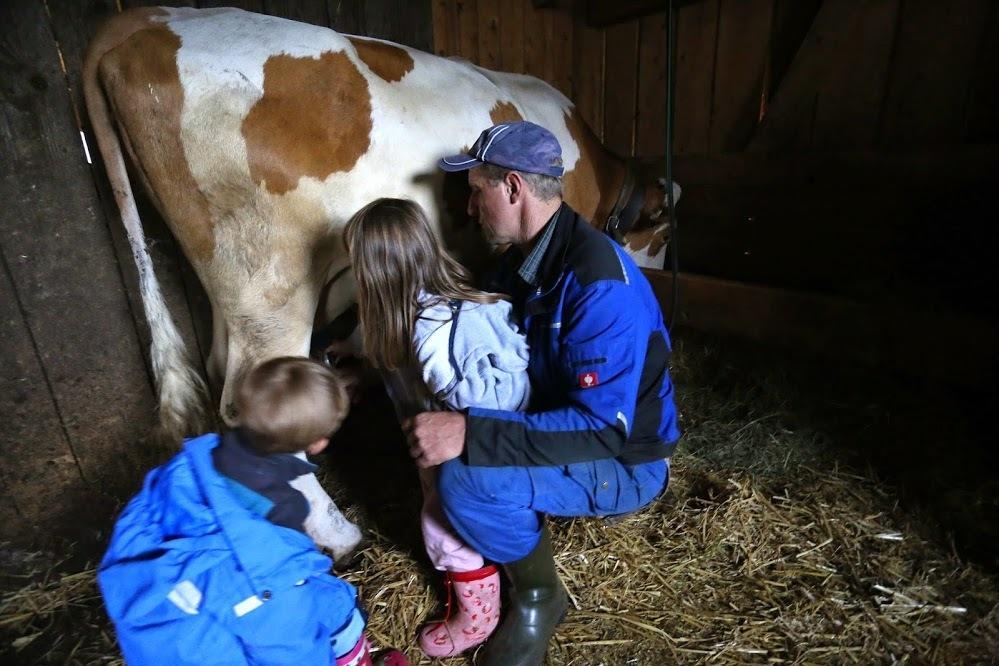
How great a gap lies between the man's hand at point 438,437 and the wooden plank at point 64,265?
168 cm

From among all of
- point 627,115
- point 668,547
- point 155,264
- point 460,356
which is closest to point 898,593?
point 668,547

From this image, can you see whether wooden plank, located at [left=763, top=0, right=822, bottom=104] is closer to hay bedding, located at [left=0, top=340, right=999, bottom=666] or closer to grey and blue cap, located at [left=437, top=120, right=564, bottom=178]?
hay bedding, located at [left=0, top=340, right=999, bottom=666]

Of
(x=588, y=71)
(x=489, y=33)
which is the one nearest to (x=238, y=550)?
(x=489, y=33)

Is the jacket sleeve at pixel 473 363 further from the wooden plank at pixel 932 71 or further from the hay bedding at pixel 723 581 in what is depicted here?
the wooden plank at pixel 932 71

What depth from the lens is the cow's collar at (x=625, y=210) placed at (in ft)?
9.37

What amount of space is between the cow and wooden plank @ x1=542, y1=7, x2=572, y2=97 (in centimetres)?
222

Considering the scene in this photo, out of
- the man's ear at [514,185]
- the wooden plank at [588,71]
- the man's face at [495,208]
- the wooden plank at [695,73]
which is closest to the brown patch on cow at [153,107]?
the man's face at [495,208]

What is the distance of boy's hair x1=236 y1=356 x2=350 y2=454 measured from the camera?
1.05 m

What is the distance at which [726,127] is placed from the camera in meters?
3.69

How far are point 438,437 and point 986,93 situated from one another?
3282 millimetres

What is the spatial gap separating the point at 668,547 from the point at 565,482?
72cm

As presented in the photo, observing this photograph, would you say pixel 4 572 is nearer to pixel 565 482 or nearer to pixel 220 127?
pixel 220 127

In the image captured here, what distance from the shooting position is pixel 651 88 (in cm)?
392

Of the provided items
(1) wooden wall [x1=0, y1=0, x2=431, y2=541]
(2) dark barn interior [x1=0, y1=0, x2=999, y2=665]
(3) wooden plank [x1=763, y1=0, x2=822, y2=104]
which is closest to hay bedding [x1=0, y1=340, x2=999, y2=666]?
(2) dark barn interior [x1=0, y1=0, x2=999, y2=665]
